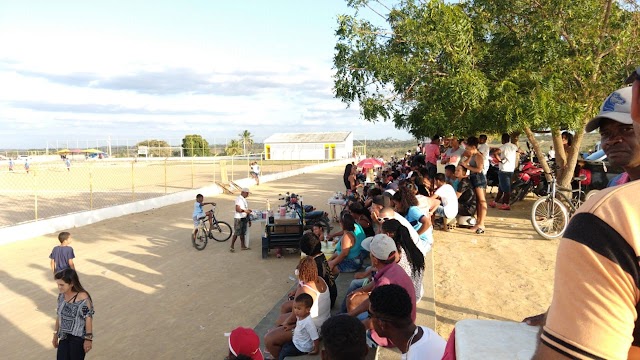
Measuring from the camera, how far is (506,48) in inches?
344

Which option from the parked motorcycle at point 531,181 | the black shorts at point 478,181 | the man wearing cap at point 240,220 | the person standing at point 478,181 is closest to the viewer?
the person standing at point 478,181

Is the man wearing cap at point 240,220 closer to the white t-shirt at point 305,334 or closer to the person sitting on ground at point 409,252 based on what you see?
the person sitting on ground at point 409,252

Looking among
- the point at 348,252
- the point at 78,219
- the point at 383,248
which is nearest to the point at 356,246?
the point at 348,252

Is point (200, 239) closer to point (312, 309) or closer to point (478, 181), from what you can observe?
point (478, 181)

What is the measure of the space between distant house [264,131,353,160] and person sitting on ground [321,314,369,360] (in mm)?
59384

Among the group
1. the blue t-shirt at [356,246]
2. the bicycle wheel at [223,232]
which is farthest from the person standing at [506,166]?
the bicycle wheel at [223,232]

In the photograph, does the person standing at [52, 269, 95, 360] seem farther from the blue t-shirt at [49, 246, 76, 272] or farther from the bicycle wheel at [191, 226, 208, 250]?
the bicycle wheel at [191, 226, 208, 250]

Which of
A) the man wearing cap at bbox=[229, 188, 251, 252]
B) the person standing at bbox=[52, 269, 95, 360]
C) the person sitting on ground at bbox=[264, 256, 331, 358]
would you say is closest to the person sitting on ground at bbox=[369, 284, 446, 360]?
the person sitting on ground at bbox=[264, 256, 331, 358]

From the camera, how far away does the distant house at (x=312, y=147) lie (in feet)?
210

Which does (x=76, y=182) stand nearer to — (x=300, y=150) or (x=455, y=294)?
(x=455, y=294)

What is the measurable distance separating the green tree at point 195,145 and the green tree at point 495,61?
172 feet

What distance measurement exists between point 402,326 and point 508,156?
29.1 feet

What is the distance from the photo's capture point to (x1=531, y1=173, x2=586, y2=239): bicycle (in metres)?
8.15

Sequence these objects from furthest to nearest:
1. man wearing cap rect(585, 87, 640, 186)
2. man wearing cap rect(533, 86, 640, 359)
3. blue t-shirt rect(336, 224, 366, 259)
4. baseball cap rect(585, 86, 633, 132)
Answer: blue t-shirt rect(336, 224, 366, 259) < man wearing cap rect(585, 87, 640, 186) < baseball cap rect(585, 86, 633, 132) < man wearing cap rect(533, 86, 640, 359)
